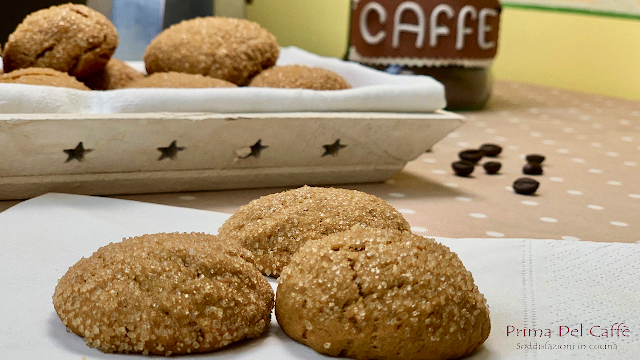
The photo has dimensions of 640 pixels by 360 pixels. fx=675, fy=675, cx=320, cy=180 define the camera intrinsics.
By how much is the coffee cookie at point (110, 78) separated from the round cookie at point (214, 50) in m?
0.06

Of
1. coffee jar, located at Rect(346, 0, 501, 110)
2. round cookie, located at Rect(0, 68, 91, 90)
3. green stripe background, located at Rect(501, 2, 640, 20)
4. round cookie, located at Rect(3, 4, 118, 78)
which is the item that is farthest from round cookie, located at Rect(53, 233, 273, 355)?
green stripe background, located at Rect(501, 2, 640, 20)

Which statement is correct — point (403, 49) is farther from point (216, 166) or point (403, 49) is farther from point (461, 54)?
point (216, 166)

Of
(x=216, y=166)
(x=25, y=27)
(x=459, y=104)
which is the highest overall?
(x=25, y=27)

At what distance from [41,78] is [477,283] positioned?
2.51 ft

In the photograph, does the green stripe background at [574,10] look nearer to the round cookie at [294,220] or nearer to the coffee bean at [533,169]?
the coffee bean at [533,169]

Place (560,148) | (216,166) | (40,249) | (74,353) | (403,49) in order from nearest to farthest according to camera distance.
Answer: (74,353) < (40,249) < (216,166) < (560,148) < (403,49)

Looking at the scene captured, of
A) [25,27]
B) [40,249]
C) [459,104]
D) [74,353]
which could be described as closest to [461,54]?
[459,104]

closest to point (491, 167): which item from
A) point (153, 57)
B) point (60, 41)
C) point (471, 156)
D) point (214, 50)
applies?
point (471, 156)

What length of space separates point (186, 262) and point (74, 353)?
13 cm

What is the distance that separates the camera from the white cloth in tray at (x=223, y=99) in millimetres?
1015

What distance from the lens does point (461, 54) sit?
2.14 meters

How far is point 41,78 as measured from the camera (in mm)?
1097

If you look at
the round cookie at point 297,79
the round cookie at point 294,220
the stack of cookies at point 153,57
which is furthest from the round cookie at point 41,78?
the round cookie at point 294,220

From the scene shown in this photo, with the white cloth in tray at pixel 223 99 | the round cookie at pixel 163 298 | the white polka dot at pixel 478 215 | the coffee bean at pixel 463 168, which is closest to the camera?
the round cookie at pixel 163 298
